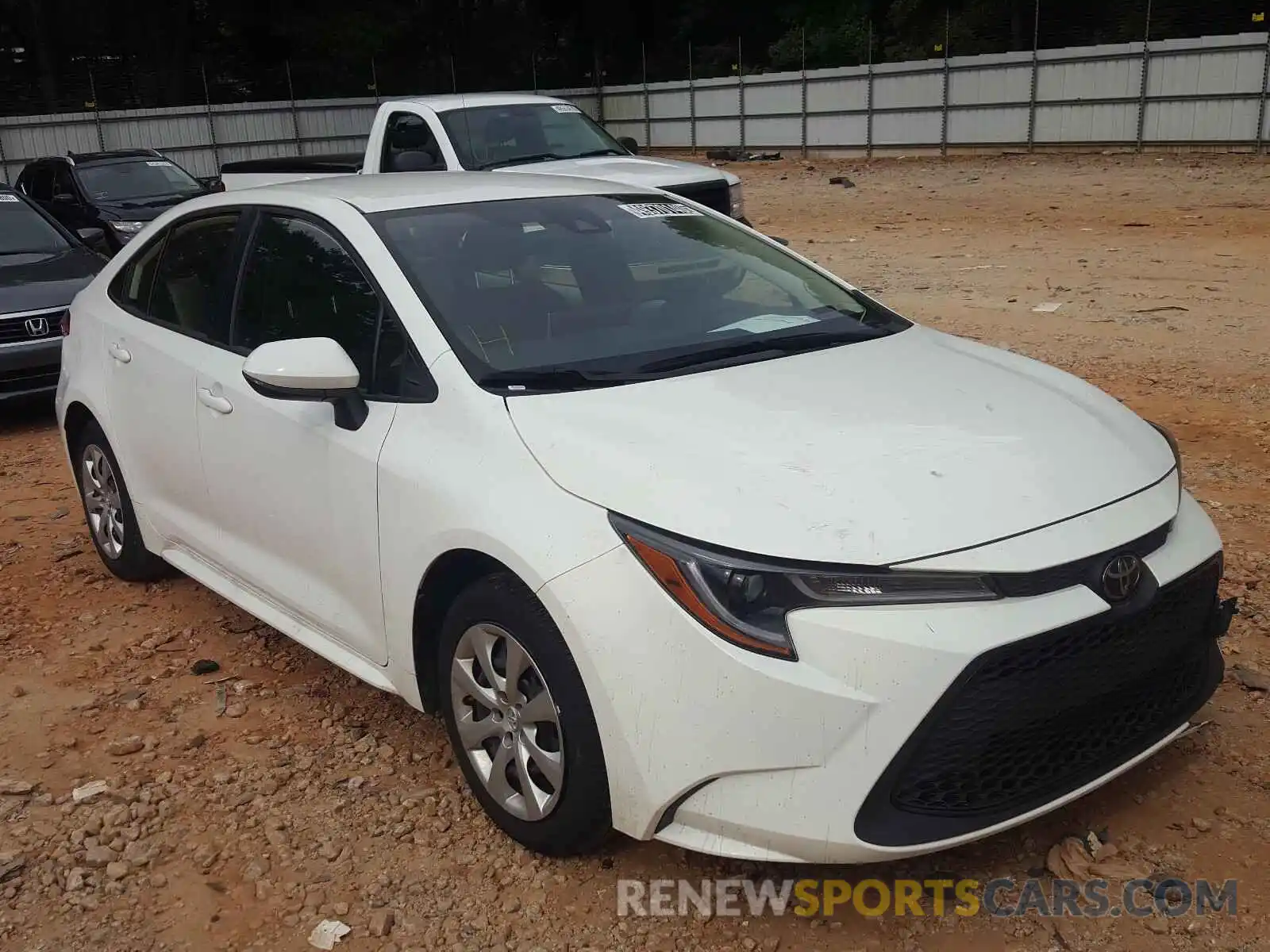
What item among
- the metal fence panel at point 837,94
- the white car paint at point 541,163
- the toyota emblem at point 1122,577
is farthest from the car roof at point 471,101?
the metal fence panel at point 837,94

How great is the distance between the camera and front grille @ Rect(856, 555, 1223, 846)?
2533 mm

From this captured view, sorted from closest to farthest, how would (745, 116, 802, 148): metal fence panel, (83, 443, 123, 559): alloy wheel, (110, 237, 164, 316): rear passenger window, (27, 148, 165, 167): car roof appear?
(110, 237, 164, 316): rear passenger window, (83, 443, 123, 559): alloy wheel, (27, 148, 165, 167): car roof, (745, 116, 802, 148): metal fence panel

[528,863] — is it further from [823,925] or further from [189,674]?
[189,674]

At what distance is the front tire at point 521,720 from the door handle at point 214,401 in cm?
129

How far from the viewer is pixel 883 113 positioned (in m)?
27.6

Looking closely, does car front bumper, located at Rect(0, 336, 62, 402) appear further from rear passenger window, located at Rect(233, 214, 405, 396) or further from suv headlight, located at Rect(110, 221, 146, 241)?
suv headlight, located at Rect(110, 221, 146, 241)

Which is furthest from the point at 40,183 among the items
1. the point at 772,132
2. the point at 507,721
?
the point at 772,132

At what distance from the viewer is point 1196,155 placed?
72.6ft

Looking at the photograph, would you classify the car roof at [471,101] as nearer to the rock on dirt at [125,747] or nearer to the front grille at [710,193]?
the front grille at [710,193]

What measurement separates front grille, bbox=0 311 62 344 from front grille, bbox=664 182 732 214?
15.3ft

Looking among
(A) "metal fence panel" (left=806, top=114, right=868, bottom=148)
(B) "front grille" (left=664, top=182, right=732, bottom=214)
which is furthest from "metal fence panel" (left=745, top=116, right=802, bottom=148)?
(B) "front grille" (left=664, top=182, right=732, bottom=214)

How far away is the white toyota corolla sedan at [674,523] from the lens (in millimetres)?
2549

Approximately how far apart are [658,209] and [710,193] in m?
6.04

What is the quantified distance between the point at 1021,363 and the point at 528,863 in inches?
82.3
